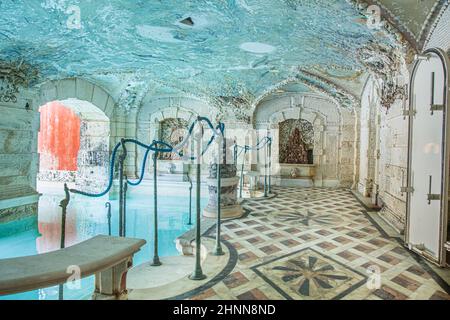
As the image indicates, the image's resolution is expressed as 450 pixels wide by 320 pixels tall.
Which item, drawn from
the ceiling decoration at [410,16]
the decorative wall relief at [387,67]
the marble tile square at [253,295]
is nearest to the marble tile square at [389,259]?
the marble tile square at [253,295]

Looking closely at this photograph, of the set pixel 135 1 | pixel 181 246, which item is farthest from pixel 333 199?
pixel 135 1

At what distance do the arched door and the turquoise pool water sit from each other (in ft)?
12.9

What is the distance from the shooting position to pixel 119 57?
22.9 feet

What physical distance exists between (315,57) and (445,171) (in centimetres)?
424

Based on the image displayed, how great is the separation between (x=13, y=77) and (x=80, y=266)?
6.54 metres

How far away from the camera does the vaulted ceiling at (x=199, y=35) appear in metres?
4.25

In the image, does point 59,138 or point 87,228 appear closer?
point 87,228

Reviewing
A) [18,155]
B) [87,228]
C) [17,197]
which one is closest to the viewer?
[87,228]

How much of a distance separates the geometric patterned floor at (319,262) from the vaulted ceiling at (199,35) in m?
3.34

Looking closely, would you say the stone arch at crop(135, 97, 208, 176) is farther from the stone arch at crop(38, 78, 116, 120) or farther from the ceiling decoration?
the ceiling decoration

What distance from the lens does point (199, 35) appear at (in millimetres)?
5738

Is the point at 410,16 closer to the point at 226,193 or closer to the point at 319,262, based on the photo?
the point at 319,262

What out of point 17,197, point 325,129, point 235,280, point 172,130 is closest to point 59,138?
point 172,130

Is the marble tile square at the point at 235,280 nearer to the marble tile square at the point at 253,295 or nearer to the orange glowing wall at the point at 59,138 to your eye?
the marble tile square at the point at 253,295
